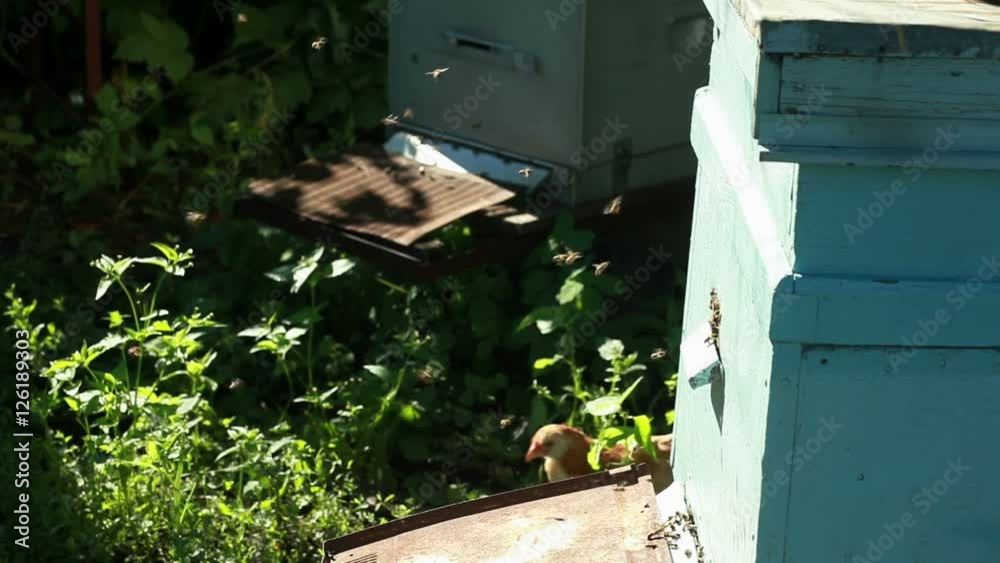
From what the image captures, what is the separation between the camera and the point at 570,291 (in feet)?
15.7

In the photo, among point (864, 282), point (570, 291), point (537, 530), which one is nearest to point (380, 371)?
point (570, 291)

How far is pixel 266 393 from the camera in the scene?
17.0 feet

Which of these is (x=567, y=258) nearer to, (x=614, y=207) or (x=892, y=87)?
(x=614, y=207)

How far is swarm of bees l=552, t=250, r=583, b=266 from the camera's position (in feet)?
15.1

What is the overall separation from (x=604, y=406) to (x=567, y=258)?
2.25ft

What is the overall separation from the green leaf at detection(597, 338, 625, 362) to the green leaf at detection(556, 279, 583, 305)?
210mm

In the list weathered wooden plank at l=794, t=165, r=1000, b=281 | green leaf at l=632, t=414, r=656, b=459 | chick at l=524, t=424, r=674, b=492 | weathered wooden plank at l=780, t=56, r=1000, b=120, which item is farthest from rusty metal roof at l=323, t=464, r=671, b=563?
weathered wooden plank at l=780, t=56, r=1000, b=120

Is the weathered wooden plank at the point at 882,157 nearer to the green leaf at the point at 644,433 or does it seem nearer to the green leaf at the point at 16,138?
the green leaf at the point at 644,433

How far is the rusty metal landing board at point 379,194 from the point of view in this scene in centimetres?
484

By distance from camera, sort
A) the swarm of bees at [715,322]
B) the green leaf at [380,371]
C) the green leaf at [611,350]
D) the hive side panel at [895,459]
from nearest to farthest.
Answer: the hive side panel at [895,459] < the swarm of bees at [715,322] < the green leaf at [611,350] < the green leaf at [380,371]

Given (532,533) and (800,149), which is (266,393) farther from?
(800,149)

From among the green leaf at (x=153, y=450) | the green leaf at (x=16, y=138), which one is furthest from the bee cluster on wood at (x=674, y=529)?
the green leaf at (x=16, y=138)

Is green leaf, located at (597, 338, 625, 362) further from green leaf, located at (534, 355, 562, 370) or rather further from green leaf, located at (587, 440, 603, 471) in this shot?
green leaf, located at (587, 440, 603, 471)

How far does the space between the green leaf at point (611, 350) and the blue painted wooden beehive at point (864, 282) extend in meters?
1.83
